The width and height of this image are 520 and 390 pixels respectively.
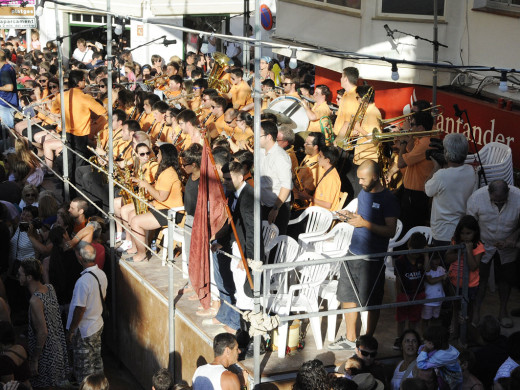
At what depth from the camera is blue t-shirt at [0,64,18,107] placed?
16203mm

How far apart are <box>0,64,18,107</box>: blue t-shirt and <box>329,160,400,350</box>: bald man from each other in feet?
34.0

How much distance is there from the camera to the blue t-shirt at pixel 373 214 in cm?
764

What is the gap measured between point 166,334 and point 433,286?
9.98 feet

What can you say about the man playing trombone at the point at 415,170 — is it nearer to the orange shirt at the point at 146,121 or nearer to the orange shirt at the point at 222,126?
the orange shirt at the point at 222,126

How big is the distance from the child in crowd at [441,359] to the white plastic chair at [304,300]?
1.35 m

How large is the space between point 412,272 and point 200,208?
6.81 feet

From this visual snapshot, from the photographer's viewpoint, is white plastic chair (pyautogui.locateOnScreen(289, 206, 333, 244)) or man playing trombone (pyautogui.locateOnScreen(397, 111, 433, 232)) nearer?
white plastic chair (pyautogui.locateOnScreen(289, 206, 333, 244))

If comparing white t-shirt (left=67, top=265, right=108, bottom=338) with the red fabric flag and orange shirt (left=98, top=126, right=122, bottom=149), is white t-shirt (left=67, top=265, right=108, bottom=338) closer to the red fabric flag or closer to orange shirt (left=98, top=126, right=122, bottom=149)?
the red fabric flag

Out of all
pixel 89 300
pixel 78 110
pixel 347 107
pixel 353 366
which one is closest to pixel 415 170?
pixel 347 107

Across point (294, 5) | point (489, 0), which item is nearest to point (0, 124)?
point (294, 5)

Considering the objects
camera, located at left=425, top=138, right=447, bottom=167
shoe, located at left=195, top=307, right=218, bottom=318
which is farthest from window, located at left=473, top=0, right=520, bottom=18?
shoe, located at left=195, top=307, right=218, bottom=318

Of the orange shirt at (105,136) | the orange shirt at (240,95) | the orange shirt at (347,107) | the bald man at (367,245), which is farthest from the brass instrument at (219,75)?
the bald man at (367,245)

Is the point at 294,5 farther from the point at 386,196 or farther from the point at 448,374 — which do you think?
the point at 448,374

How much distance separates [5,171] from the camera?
1313 centimetres
